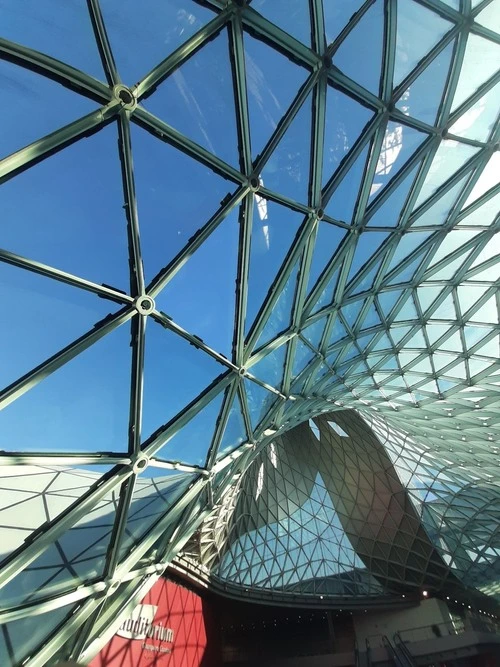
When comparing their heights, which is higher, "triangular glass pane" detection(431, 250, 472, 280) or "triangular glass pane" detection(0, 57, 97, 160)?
"triangular glass pane" detection(431, 250, 472, 280)

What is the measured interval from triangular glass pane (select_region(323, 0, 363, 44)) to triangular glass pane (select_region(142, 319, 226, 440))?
746 cm

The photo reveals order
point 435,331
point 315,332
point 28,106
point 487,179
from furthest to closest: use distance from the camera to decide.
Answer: point 435,331, point 315,332, point 487,179, point 28,106

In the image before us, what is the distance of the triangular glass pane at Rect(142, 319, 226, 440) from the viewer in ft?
33.0

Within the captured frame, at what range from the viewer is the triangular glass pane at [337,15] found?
837 cm

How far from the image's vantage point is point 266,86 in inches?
337

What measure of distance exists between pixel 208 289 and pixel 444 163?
9.36 m

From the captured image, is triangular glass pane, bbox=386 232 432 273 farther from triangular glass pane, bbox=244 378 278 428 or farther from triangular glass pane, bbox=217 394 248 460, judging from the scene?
triangular glass pane, bbox=217 394 248 460

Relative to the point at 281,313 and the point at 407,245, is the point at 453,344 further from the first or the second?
the point at 281,313

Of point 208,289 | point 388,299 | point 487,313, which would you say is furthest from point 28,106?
point 487,313

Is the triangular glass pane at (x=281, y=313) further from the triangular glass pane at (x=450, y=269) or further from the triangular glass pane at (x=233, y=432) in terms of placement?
the triangular glass pane at (x=450, y=269)

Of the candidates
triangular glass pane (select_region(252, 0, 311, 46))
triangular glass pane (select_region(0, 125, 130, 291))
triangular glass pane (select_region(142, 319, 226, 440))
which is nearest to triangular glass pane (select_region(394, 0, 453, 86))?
triangular glass pane (select_region(252, 0, 311, 46))

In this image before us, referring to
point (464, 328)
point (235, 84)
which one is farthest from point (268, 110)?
point (464, 328)

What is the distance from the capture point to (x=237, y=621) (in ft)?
150

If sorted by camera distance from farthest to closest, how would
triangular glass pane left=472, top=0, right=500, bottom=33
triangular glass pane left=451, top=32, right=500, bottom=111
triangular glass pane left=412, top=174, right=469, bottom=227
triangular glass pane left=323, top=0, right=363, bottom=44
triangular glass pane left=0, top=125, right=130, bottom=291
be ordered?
1. triangular glass pane left=412, top=174, right=469, bottom=227
2. triangular glass pane left=451, top=32, right=500, bottom=111
3. triangular glass pane left=472, top=0, right=500, bottom=33
4. triangular glass pane left=323, top=0, right=363, bottom=44
5. triangular glass pane left=0, top=125, right=130, bottom=291
